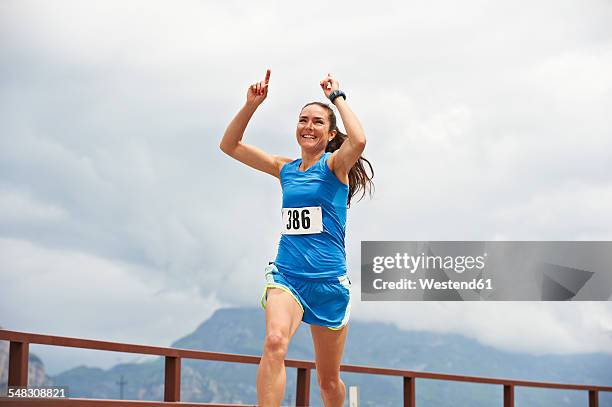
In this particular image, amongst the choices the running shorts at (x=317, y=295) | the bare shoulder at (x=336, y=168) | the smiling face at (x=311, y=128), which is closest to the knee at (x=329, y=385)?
the running shorts at (x=317, y=295)

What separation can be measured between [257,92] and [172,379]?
10.1 ft

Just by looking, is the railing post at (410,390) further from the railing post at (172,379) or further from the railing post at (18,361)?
the railing post at (18,361)

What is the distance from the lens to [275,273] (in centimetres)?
502

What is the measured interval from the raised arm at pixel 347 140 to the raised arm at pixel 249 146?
36 centimetres

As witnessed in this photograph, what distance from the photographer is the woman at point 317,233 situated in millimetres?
4938

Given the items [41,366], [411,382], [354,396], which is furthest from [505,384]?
[41,366]

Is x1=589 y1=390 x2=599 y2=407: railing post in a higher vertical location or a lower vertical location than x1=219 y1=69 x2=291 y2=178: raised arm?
lower

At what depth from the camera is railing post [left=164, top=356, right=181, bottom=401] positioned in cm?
736

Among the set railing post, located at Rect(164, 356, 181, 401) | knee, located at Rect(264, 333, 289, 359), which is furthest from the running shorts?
railing post, located at Rect(164, 356, 181, 401)

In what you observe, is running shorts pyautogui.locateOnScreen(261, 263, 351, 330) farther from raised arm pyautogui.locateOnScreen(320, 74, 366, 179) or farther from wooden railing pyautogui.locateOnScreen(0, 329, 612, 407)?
wooden railing pyautogui.locateOnScreen(0, 329, 612, 407)

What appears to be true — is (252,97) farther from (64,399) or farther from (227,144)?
(64,399)

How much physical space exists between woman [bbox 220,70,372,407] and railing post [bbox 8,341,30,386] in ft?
6.25

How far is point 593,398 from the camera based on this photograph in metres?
13.9

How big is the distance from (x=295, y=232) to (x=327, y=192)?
274 millimetres
